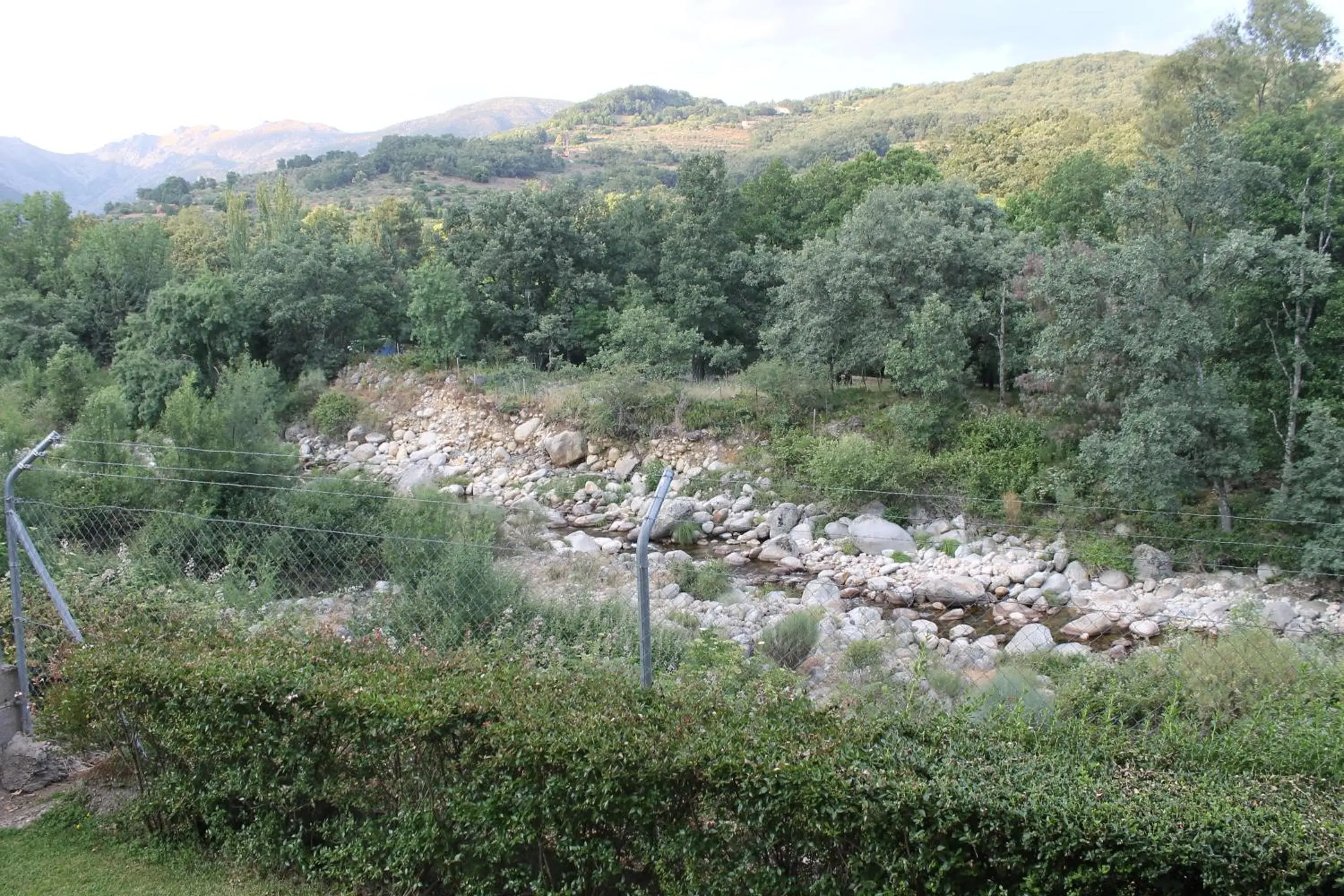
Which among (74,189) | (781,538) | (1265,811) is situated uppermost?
(74,189)

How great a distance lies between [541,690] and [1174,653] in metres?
5.53

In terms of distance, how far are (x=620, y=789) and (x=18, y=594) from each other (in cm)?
416

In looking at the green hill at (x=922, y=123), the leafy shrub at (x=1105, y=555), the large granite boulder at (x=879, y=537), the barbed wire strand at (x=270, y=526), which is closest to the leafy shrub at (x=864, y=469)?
the large granite boulder at (x=879, y=537)

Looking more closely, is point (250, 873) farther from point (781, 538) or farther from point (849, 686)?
point (781, 538)

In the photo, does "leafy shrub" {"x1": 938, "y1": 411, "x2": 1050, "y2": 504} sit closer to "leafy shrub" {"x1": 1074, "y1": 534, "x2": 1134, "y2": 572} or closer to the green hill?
"leafy shrub" {"x1": 1074, "y1": 534, "x2": 1134, "y2": 572}

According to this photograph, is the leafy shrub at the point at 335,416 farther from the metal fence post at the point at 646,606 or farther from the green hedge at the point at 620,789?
the metal fence post at the point at 646,606

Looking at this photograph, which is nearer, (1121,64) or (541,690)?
(541,690)

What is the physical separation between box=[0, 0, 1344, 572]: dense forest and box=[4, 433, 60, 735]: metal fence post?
24.7 ft

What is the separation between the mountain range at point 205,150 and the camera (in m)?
82.8

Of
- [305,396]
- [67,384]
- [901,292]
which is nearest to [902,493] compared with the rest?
[901,292]

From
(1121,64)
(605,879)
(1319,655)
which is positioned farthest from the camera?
(1121,64)

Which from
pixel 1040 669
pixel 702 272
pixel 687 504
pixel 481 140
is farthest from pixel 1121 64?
pixel 1040 669

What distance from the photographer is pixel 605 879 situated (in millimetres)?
3508

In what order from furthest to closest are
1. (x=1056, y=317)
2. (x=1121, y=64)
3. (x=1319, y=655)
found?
1. (x=1121, y=64)
2. (x=1056, y=317)
3. (x=1319, y=655)
